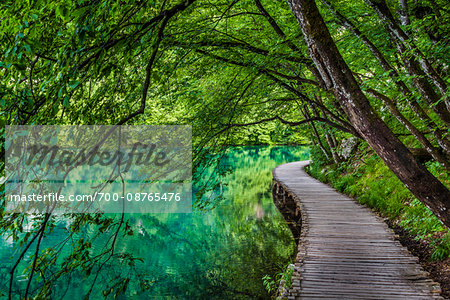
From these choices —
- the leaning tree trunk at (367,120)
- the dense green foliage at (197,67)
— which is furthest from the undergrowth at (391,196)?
the leaning tree trunk at (367,120)

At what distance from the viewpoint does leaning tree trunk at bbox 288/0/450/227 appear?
2.60 meters

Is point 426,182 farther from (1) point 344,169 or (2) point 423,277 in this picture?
(1) point 344,169

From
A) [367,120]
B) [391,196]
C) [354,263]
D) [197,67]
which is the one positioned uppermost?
[197,67]

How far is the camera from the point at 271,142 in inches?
2036

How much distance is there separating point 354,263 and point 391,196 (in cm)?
415

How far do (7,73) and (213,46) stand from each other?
4.17m

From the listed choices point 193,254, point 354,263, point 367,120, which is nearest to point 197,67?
point 367,120

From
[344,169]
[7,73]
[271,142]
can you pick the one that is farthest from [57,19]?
[271,142]

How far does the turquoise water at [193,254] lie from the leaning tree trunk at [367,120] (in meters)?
3.01

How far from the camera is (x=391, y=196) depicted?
907cm

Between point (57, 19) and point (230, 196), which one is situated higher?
point (57, 19)

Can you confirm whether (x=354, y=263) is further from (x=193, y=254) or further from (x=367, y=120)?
(x=193, y=254)

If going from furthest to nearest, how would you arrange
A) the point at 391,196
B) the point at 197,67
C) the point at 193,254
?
the point at 193,254
the point at 391,196
the point at 197,67

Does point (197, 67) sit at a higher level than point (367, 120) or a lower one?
higher
